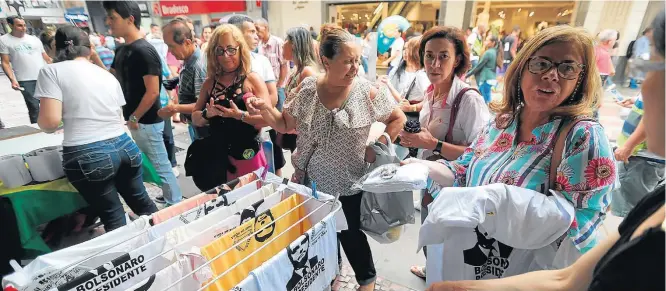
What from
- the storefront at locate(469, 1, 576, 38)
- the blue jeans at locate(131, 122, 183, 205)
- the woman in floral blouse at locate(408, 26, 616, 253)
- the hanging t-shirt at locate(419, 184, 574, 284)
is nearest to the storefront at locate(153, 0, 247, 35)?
→ the storefront at locate(469, 1, 576, 38)

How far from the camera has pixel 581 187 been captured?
106cm

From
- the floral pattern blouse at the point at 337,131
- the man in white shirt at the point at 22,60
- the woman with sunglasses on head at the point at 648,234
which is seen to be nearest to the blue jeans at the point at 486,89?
the floral pattern blouse at the point at 337,131

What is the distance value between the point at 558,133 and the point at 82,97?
253cm

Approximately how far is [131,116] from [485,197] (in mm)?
2817

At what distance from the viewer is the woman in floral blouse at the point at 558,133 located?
1.05 meters

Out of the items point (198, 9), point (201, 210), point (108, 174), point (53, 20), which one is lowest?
point (108, 174)

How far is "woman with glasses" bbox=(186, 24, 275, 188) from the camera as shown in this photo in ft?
7.07

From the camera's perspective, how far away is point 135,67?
2.62 m

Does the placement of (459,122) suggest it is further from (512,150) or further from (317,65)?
(317,65)

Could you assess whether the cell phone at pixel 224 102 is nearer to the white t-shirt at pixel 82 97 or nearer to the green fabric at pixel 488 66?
the white t-shirt at pixel 82 97

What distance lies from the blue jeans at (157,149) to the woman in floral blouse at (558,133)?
279 centimetres

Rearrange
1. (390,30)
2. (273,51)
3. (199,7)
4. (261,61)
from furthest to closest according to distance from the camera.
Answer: (199,7), (390,30), (273,51), (261,61)

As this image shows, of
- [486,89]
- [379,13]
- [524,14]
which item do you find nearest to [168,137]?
[486,89]

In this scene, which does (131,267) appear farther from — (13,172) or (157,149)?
(157,149)
